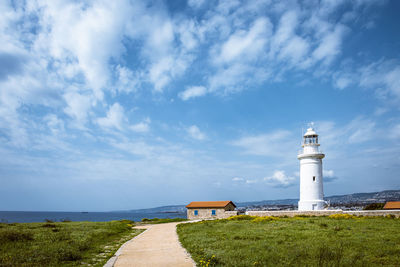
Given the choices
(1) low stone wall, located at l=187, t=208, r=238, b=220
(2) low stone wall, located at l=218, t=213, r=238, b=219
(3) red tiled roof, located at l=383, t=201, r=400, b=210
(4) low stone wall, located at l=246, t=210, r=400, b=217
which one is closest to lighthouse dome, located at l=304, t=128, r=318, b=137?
(4) low stone wall, located at l=246, t=210, r=400, b=217

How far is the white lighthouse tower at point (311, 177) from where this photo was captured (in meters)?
30.0

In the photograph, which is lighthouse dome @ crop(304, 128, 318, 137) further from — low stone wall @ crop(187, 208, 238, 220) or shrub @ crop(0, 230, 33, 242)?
shrub @ crop(0, 230, 33, 242)

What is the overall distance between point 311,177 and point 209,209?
1455cm

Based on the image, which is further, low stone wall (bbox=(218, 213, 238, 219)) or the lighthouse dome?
low stone wall (bbox=(218, 213, 238, 219))

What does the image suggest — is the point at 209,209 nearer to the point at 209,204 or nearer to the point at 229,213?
the point at 209,204

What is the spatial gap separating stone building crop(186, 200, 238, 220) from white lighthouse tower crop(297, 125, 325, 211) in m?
10.3

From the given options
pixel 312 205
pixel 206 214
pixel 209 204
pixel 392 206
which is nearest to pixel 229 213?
pixel 206 214

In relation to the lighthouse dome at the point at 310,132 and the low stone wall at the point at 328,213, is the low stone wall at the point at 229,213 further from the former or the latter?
the lighthouse dome at the point at 310,132

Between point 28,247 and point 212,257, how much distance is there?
793cm

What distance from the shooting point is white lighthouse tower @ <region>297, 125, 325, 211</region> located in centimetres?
3002

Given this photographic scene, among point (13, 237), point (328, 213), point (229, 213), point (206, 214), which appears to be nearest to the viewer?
point (13, 237)

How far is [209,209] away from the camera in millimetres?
37219

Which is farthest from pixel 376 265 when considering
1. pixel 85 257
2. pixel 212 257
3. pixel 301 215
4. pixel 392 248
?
pixel 301 215

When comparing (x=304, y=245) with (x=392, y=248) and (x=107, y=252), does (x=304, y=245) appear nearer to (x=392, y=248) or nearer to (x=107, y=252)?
(x=392, y=248)
